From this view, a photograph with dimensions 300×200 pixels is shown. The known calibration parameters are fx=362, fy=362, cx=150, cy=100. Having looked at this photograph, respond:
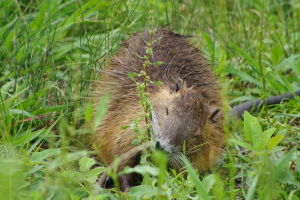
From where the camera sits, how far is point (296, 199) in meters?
2.21

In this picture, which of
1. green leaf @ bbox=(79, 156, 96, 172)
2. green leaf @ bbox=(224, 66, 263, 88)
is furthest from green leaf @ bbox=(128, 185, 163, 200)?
green leaf @ bbox=(224, 66, 263, 88)

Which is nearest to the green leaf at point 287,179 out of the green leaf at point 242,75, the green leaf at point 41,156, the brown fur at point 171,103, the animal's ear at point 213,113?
the brown fur at point 171,103

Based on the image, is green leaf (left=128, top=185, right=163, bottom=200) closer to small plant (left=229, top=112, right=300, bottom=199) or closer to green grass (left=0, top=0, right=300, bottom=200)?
green grass (left=0, top=0, right=300, bottom=200)

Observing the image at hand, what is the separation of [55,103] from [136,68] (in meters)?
0.82

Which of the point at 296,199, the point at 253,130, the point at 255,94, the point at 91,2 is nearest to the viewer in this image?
the point at 296,199

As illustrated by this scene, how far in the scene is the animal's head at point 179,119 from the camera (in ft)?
8.17

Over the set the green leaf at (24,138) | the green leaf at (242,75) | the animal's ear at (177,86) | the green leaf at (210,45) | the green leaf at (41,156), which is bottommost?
the green leaf at (24,138)

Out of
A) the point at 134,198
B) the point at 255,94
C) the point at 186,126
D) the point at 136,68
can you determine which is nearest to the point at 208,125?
the point at 186,126

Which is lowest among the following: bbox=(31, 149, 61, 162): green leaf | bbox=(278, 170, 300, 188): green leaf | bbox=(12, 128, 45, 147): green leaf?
bbox=(278, 170, 300, 188): green leaf

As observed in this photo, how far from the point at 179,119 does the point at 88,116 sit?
1.15 metres

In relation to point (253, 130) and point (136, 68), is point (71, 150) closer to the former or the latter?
point (136, 68)

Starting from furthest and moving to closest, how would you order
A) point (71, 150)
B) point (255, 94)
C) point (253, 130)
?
point (255, 94) → point (71, 150) → point (253, 130)

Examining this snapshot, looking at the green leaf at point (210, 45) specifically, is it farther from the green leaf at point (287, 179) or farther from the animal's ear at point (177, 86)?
the green leaf at point (287, 179)

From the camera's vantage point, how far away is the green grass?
2.04 metres
